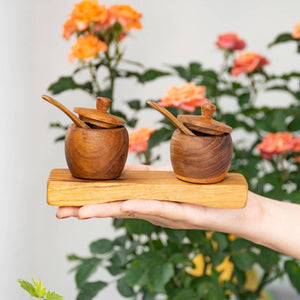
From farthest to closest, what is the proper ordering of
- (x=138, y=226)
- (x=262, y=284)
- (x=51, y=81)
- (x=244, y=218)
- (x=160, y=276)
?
(x=51, y=81), (x=262, y=284), (x=138, y=226), (x=160, y=276), (x=244, y=218)

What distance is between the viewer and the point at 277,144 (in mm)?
1202

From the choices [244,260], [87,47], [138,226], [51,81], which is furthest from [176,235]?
[51,81]

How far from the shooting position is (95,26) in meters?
1.21

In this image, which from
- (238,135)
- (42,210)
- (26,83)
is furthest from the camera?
(238,135)

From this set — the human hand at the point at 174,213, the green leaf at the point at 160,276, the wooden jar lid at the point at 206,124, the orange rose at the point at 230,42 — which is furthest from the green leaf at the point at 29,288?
the orange rose at the point at 230,42

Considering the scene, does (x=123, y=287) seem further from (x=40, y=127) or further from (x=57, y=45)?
(x=57, y=45)

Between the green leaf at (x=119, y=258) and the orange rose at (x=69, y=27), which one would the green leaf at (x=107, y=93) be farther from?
the green leaf at (x=119, y=258)

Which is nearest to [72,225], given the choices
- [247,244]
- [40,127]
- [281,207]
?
[40,127]

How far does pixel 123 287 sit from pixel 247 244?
1.09ft

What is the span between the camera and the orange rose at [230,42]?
4.59 ft

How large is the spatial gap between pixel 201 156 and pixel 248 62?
65 cm

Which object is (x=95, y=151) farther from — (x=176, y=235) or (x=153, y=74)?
(x=153, y=74)

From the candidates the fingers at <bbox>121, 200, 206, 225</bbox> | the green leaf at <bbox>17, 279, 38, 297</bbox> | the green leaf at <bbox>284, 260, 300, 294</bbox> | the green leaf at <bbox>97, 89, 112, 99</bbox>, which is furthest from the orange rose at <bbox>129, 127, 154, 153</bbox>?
the green leaf at <bbox>17, 279, 38, 297</bbox>

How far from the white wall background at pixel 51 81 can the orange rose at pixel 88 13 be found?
0.45 m
